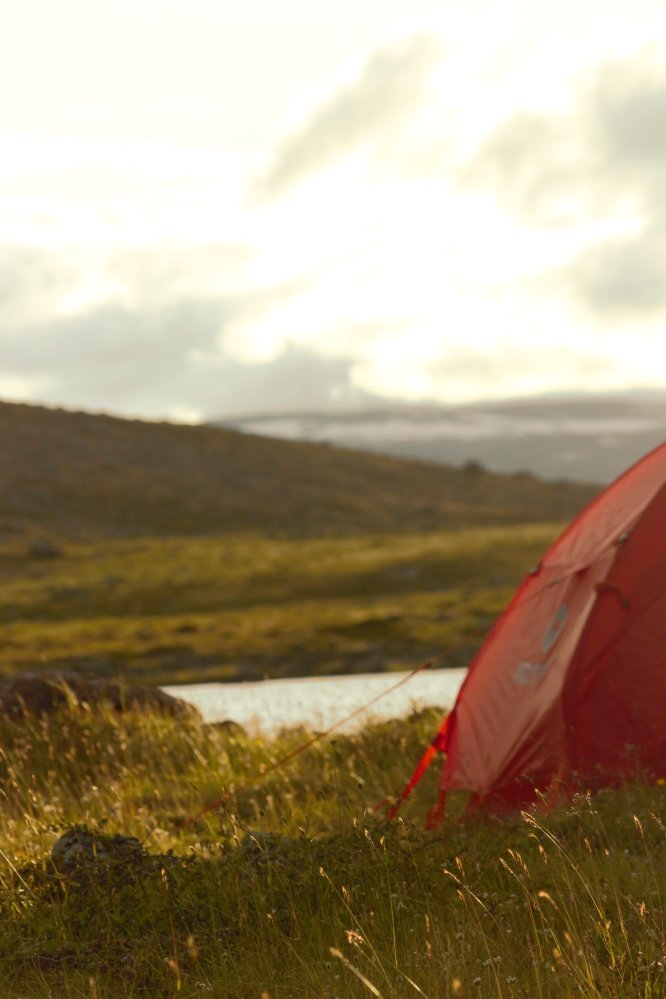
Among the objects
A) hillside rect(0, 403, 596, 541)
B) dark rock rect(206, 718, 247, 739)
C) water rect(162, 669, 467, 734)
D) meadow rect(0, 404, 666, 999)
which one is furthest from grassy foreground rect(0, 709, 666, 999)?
hillside rect(0, 403, 596, 541)

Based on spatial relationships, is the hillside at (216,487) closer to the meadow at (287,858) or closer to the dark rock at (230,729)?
the meadow at (287,858)

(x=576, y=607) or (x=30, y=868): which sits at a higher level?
(x=576, y=607)

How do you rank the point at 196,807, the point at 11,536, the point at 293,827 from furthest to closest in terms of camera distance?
the point at 11,536, the point at 196,807, the point at 293,827

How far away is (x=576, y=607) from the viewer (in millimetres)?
11016

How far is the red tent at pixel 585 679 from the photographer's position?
10273 millimetres

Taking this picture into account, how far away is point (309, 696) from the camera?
2531 centimetres

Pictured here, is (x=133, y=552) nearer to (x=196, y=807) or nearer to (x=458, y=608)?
(x=458, y=608)

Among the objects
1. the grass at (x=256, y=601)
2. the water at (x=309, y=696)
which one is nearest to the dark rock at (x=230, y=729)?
the water at (x=309, y=696)

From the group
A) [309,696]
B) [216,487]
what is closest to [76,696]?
[309,696]

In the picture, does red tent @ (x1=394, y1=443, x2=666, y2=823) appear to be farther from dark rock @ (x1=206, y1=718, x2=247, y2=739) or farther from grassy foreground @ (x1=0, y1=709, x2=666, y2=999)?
dark rock @ (x1=206, y1=718, x2=247, y2=739)

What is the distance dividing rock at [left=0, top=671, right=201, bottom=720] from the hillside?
6078 cm

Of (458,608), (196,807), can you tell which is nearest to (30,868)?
(196,807)

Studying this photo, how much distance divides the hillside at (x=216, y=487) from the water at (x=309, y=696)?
49513mm

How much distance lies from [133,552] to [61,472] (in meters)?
27.3
